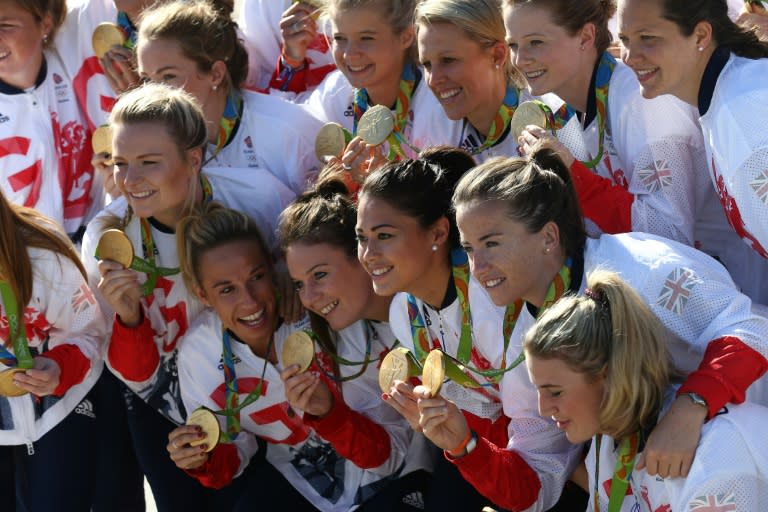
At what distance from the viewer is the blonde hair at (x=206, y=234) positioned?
4234 mm

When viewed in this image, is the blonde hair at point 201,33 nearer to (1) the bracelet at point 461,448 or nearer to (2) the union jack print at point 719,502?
(1) the bracelet at point 461,448

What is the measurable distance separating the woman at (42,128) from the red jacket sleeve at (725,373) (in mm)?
2949

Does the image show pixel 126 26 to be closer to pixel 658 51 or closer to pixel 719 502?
pixel 658 51

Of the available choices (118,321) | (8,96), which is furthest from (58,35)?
(118,321)

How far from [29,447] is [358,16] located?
78.8 inches

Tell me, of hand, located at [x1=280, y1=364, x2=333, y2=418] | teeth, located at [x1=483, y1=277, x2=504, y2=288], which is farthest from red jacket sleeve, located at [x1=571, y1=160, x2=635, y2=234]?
hand, located at [x1=280, y1=364, x2=333, y2=418]

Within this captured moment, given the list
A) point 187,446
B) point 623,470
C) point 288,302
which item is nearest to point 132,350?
point 187,446

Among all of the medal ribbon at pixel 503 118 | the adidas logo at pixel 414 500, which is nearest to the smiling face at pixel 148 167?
the medal ribbon at pixel 503 118

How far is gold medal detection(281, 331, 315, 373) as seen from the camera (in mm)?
3924

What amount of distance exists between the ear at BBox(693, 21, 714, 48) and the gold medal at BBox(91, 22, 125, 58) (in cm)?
250

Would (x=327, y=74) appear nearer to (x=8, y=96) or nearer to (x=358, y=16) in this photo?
(x=358, y=16)

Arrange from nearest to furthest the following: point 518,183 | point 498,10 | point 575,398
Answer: point 575,398
point 518,183
point 498,10

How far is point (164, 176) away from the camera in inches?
169

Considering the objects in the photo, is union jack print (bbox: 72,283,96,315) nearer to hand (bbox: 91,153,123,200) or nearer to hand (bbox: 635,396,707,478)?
hand (bbox: 91,153,123,200)
